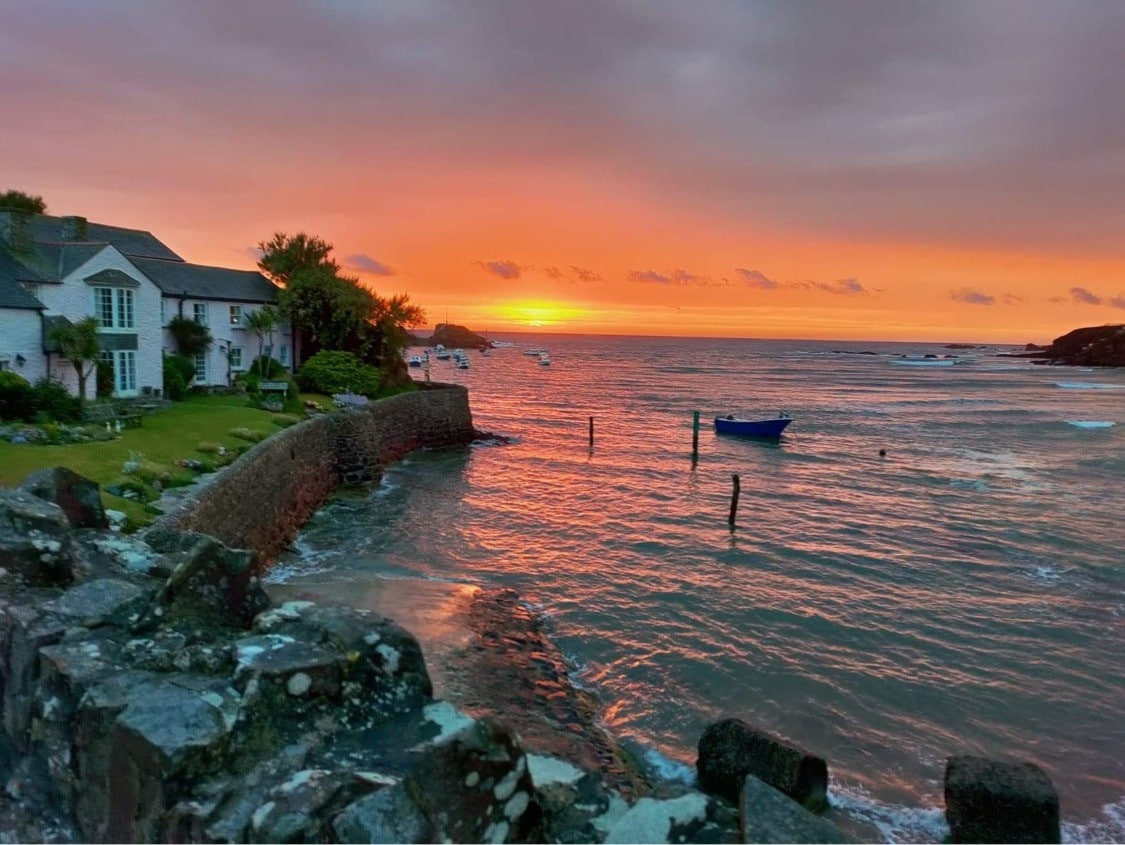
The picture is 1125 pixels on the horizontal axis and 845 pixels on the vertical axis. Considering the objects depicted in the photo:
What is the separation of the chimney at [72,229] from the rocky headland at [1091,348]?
18067cm

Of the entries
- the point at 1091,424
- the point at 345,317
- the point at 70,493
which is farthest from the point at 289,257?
the point at 1091,424

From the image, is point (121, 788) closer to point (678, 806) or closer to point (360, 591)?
point (678, 806)

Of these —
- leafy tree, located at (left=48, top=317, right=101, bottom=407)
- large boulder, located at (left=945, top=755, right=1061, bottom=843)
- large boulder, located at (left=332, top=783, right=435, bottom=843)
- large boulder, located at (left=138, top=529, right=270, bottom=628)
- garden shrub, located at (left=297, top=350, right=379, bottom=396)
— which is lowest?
large boulder, located at (left=945, top=755, right=1061, bottom=843)

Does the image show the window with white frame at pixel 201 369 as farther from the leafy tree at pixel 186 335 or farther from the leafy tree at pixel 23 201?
the leafy tree at pixel 23 201

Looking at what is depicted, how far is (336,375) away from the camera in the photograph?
142 feet

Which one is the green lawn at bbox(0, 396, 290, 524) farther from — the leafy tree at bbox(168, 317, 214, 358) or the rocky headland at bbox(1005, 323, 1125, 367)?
the rocky headland at bbox(1005, 323, 1125, 367)

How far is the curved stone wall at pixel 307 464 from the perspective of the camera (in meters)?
18.2

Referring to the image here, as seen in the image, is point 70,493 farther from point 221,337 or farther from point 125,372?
point 221,337

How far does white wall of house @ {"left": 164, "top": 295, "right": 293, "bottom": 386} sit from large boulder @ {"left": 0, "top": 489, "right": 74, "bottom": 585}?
1408 inches

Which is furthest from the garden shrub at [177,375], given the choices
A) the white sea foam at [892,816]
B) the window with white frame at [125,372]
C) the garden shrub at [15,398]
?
the white sea foam at [892,816]

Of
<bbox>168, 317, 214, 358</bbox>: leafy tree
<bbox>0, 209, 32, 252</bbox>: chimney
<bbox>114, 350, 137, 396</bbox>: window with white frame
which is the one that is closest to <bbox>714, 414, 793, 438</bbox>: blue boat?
<bbox>168, 317, 214, 358</bbox>: leafy tree

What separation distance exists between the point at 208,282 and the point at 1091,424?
2625 inches

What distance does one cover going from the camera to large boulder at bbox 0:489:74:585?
21.6 feet

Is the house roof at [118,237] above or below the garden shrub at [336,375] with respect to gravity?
above
